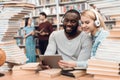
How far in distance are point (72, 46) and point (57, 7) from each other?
135 inches

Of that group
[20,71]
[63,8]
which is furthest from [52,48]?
[63,8]

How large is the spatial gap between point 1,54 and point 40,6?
14.6ft

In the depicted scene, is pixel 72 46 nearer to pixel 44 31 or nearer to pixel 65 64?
pixel 65 64

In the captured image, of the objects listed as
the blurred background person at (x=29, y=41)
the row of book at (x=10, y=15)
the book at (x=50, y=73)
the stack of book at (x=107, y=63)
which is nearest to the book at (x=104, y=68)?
the stack of book at (x=107, y=63)

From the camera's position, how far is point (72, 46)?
6.85 ft

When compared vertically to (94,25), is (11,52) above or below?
below

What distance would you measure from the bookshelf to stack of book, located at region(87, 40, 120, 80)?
3774 millimetres

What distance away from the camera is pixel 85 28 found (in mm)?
1848

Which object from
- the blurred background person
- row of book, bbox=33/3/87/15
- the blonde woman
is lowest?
the blurred background person

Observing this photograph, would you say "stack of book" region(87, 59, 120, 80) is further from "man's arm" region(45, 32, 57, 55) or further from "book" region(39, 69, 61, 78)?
"man's arm" region(45, 32, 57, 55)

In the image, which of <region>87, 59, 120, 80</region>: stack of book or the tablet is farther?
the tablet

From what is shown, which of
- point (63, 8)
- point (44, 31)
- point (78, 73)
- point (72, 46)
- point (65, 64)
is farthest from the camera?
point (63, 8)

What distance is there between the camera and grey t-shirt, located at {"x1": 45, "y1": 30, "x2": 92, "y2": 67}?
1.96 metres

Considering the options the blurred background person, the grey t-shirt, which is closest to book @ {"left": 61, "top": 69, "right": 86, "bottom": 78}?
the grey t-shirt
